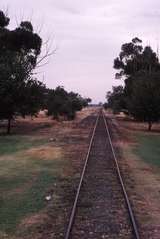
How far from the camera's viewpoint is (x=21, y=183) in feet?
57.4

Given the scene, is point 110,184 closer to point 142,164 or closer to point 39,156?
point 142,164

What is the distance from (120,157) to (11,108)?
16390mm

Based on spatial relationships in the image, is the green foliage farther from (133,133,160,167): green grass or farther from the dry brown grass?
the dry brown grass

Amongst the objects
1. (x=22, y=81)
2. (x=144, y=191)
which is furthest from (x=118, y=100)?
(x=144, y=191)

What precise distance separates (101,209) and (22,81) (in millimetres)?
11438

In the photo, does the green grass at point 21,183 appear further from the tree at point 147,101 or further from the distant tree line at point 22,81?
the tree at point 147,101

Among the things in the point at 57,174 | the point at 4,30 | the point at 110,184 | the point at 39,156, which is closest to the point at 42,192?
the point at 110,184

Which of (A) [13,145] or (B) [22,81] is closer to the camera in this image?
(B) [22,81]

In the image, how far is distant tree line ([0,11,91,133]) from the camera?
2188 centimetres

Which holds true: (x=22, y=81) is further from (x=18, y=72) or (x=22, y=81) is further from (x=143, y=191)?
(x=143, y=191)

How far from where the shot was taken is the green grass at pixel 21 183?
12.7 meters

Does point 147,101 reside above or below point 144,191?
above

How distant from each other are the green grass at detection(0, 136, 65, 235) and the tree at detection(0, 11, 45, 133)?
9.55 ft

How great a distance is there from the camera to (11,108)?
40656 millimetres
